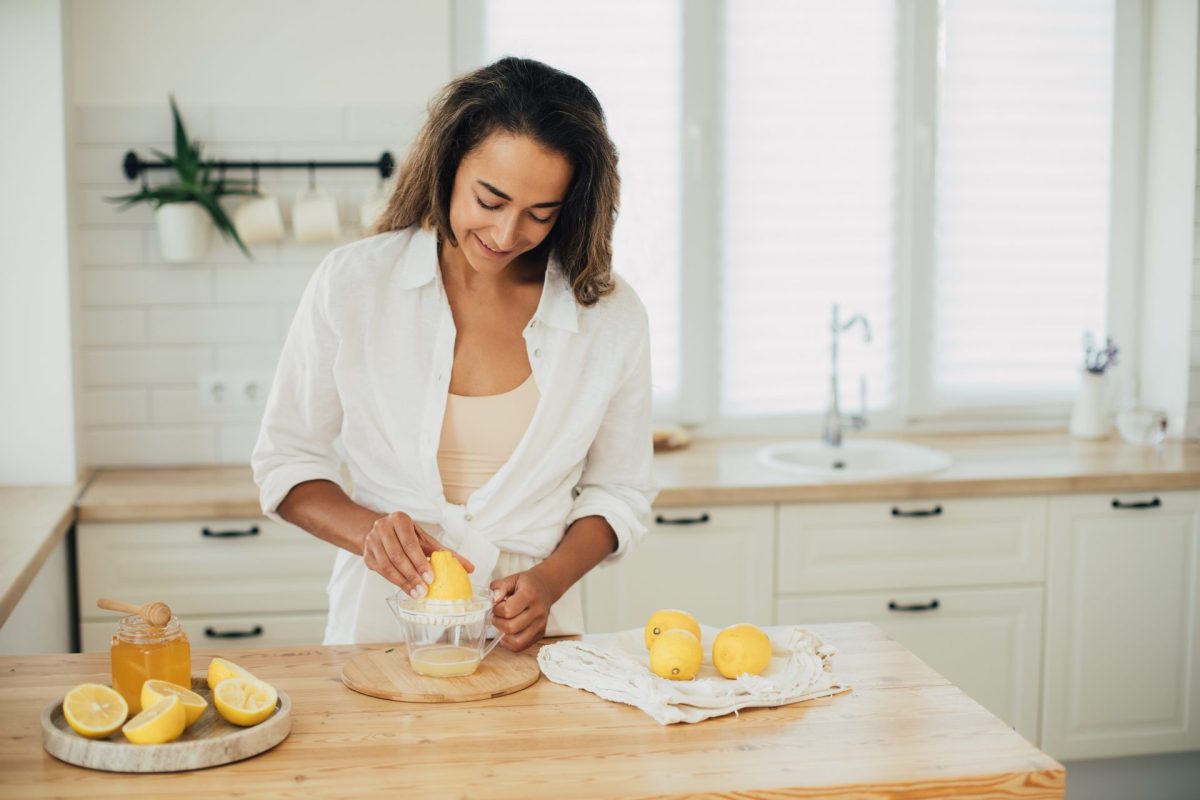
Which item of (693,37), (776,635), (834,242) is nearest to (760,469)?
(834,242)

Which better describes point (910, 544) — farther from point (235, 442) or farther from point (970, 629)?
point (235, 442)

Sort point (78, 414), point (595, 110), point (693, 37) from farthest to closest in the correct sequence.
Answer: point (693, 37), point (78, 414), point (595, 110)

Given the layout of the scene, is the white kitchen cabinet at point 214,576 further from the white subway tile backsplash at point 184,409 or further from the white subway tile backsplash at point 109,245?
the white subway tile backsplash at point 109,245

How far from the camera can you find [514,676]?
169 cm

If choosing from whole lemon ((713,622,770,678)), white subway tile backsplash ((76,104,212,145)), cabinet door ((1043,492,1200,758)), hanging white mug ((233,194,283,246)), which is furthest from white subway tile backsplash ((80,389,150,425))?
cabinet door ((1043,492,1200,758))

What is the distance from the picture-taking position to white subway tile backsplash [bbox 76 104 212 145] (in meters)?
3.32

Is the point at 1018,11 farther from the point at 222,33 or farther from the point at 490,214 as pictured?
the point at 490,214

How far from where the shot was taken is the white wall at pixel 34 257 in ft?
10.1

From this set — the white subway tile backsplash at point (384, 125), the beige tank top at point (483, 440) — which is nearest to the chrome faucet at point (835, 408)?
the white subway tile backsplash at point (384, 125)

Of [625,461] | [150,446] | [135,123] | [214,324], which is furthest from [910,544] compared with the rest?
[135,123]

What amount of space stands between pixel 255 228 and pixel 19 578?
52.9 inches

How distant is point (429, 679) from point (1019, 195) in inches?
112

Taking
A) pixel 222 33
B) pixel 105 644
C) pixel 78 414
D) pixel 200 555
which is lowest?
pixel 105 644

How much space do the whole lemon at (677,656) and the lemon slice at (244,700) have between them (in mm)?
494
